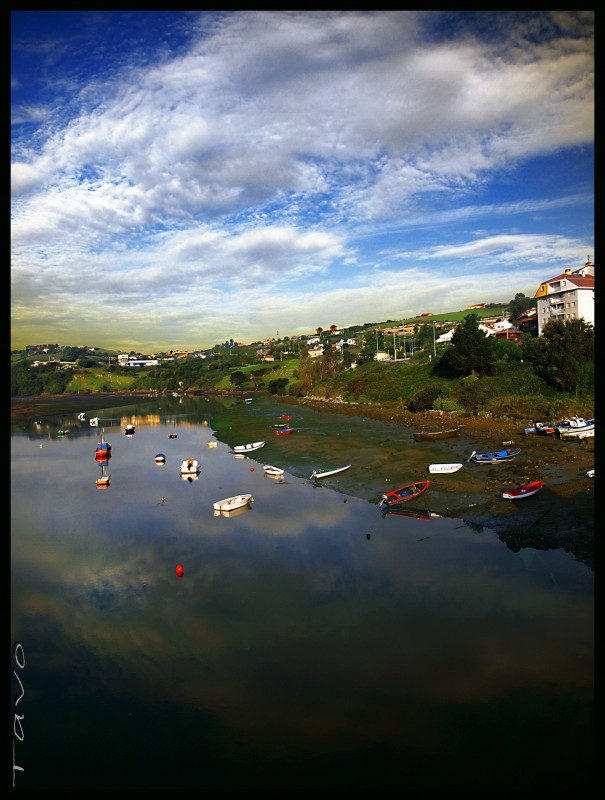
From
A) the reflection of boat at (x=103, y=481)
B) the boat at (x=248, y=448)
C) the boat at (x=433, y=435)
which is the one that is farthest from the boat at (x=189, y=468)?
the boat at (x=433, y=435)

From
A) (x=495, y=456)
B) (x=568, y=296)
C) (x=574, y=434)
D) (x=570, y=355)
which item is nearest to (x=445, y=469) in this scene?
(x=495, y=456)

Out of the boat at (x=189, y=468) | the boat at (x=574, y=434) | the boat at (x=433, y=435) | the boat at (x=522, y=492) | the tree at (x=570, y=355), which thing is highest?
the tree at (x=570, y=355)

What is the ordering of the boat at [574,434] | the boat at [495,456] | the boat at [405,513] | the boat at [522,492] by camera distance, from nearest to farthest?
the boat at [405,513] → the boat at [522,492] → the boat at [495,456] → the boat at [574,434]

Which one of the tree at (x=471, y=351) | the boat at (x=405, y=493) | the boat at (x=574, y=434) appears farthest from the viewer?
the tree at (x=471, y=351)

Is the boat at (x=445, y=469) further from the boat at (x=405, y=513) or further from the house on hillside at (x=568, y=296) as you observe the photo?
the house on hillside at (x=568, y=296)

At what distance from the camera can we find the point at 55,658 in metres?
17.6

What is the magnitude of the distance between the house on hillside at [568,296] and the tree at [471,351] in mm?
11768

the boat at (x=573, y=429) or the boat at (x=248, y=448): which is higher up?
the boat at (x=573, y=429)

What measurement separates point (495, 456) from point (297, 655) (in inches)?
1053

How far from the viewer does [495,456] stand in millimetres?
38594

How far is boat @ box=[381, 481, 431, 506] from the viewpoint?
32.0 meters

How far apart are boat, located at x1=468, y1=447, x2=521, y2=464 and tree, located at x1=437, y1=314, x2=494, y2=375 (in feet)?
102

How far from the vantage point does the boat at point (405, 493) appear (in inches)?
1258

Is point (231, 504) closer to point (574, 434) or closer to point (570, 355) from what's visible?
point (574, 434)
